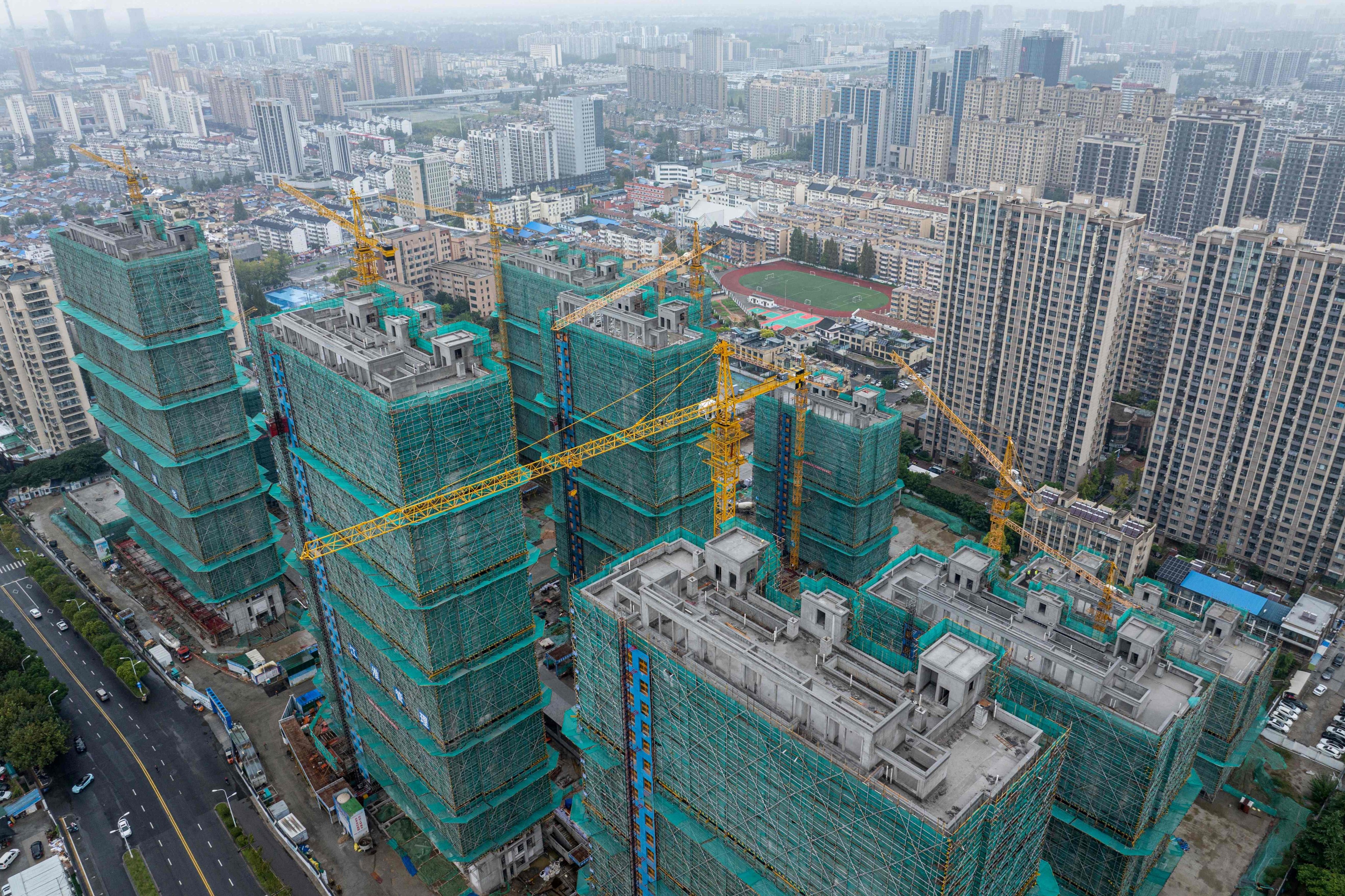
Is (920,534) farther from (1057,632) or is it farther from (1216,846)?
(1057,632)

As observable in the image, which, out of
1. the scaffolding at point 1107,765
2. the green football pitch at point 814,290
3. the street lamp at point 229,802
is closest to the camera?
the scaffolding at point 1107,765

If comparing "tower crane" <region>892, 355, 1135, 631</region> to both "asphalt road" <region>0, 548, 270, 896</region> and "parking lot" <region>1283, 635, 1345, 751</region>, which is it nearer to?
"parking lot" <region>1283, 635, 1345, 751</region>

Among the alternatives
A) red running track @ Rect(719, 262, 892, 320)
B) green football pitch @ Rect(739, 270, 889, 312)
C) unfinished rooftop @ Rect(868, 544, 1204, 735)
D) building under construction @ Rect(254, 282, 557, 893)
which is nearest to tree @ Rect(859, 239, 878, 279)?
red running track @ Rect(719, 262, 892, 320)

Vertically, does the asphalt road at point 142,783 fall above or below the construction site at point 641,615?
below

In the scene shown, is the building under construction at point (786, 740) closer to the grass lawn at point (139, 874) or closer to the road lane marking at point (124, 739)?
the road lane marking at point (124, 739)

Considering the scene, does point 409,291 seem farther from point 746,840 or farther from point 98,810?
point 746,840

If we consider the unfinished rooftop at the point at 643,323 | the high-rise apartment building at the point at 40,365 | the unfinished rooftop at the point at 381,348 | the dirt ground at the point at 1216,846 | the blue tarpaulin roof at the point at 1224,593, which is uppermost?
the unfinished rooftop at the point at 381,348

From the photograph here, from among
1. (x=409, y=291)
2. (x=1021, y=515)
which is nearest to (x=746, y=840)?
(x=1021, y=515)

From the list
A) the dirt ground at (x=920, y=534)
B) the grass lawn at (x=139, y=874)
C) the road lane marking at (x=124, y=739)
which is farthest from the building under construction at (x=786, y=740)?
the dirt ground at (x=920, y=534)
